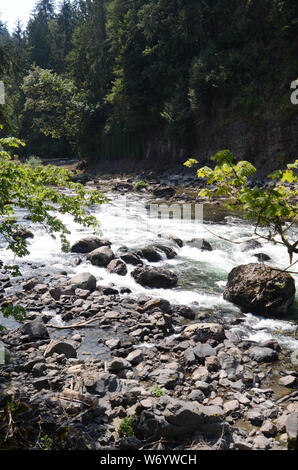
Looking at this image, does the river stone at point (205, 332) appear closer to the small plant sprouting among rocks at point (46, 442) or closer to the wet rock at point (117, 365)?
the wet rock at point (117, 365)

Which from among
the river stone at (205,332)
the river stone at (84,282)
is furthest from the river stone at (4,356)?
the river stone at (205,332)

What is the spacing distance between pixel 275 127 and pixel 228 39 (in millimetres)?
10450

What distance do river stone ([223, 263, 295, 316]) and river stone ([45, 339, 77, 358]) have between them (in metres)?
4.55

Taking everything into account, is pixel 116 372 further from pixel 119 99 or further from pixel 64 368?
pixel 119 99

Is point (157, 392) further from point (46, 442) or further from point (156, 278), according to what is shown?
point (156, 278)

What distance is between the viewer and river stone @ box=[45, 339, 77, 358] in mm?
7219

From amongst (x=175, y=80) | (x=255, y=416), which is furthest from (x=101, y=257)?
(x=175, y=80)

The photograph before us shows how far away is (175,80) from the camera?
Result: 36.0 metres

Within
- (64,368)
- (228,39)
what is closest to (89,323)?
(64,368)

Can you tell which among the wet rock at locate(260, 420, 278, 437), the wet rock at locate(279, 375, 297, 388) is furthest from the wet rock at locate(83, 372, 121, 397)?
the wet rock at locate(279, 375, 297, 388)

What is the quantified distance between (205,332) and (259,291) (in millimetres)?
2119

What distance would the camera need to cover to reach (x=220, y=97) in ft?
106

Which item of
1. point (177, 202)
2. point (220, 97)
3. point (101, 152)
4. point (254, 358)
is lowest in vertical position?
point (254, 358)

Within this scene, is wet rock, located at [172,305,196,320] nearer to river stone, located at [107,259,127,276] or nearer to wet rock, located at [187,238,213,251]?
river stone, located at [107,259,127,276]
